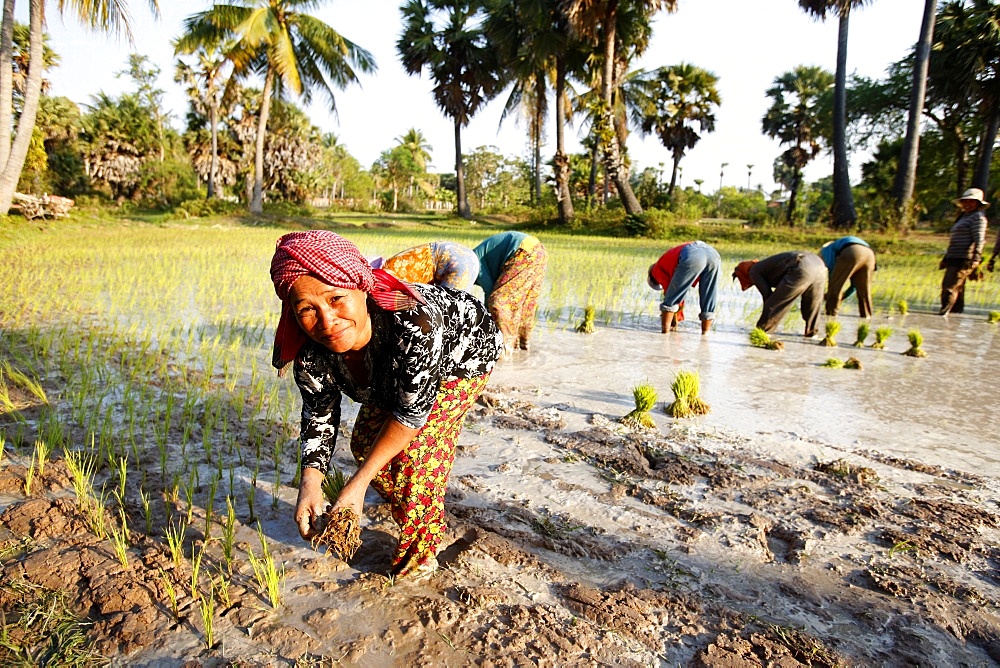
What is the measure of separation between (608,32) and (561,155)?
13.5 ft

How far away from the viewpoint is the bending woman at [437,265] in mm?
3445

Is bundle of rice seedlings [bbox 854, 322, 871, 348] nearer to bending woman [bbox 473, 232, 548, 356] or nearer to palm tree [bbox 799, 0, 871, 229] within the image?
bending woman [bbox 473, 232, 548, 356]

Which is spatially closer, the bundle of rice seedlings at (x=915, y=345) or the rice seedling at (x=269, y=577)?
the rice seedling at (x=269, y=577)

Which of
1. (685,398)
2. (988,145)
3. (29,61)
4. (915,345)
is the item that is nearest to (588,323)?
(685,398)

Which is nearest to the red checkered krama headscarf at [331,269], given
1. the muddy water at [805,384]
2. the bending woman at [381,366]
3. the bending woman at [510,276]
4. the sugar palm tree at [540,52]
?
the bending woman at [381,366]

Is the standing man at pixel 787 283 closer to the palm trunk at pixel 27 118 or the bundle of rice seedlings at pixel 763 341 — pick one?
the bundle of rice seedlings at pixel 763 341

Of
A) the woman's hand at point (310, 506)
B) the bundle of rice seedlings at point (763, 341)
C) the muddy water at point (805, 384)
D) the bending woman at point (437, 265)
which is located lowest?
the muddy water at point (805, 384)

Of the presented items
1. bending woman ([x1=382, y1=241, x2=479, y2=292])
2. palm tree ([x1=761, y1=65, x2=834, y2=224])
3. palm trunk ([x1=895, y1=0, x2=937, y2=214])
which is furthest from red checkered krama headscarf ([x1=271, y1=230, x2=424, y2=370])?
palm tree ([x1=761, y1=65, x2=834, y2=224])

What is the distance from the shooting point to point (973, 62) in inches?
664

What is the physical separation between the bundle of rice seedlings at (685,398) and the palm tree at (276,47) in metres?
18.4

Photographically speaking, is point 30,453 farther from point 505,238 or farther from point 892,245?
point 892,245

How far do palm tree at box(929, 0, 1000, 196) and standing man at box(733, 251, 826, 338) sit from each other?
51.9 feet

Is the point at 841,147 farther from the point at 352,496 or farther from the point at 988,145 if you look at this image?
the point at 352,496

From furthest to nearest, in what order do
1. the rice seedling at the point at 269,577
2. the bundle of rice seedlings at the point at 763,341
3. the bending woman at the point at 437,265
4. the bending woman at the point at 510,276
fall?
the bundle of rice seedlings at the point at 763,341 < the bending woman at the point at 510,276 < the bending woman at the point at 437,265 < the rice seedling at the point at 269,577
